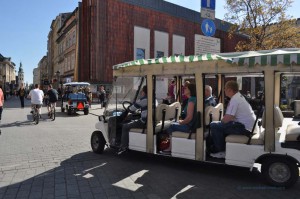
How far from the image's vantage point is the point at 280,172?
199 inches

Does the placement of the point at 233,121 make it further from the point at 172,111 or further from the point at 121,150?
the point at 121,150

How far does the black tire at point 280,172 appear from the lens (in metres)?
4.95

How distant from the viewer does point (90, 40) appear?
1297 inches

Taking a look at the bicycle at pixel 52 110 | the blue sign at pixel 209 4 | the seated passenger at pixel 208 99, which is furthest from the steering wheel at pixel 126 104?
the bicycle at pixel 52 110

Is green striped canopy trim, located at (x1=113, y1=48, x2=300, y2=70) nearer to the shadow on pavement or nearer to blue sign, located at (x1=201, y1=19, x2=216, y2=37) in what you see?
the shadow on pavement

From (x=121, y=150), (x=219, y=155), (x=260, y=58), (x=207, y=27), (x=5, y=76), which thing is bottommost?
(x=121, y=150)

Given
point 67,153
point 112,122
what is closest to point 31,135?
point 67,153

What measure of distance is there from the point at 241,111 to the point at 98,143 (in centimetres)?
345

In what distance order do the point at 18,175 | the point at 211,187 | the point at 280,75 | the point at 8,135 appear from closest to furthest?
the point at 211,187 → the point at 18,175 → the point at 280,75 → the point at 8,135

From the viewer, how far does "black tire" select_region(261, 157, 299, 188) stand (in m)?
4.95

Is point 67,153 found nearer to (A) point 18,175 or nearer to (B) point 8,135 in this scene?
(A) point 18,175

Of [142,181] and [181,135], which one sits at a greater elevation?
[181,135]

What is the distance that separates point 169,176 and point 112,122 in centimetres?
207

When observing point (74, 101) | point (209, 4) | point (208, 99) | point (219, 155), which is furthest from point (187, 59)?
point (74, 101)
